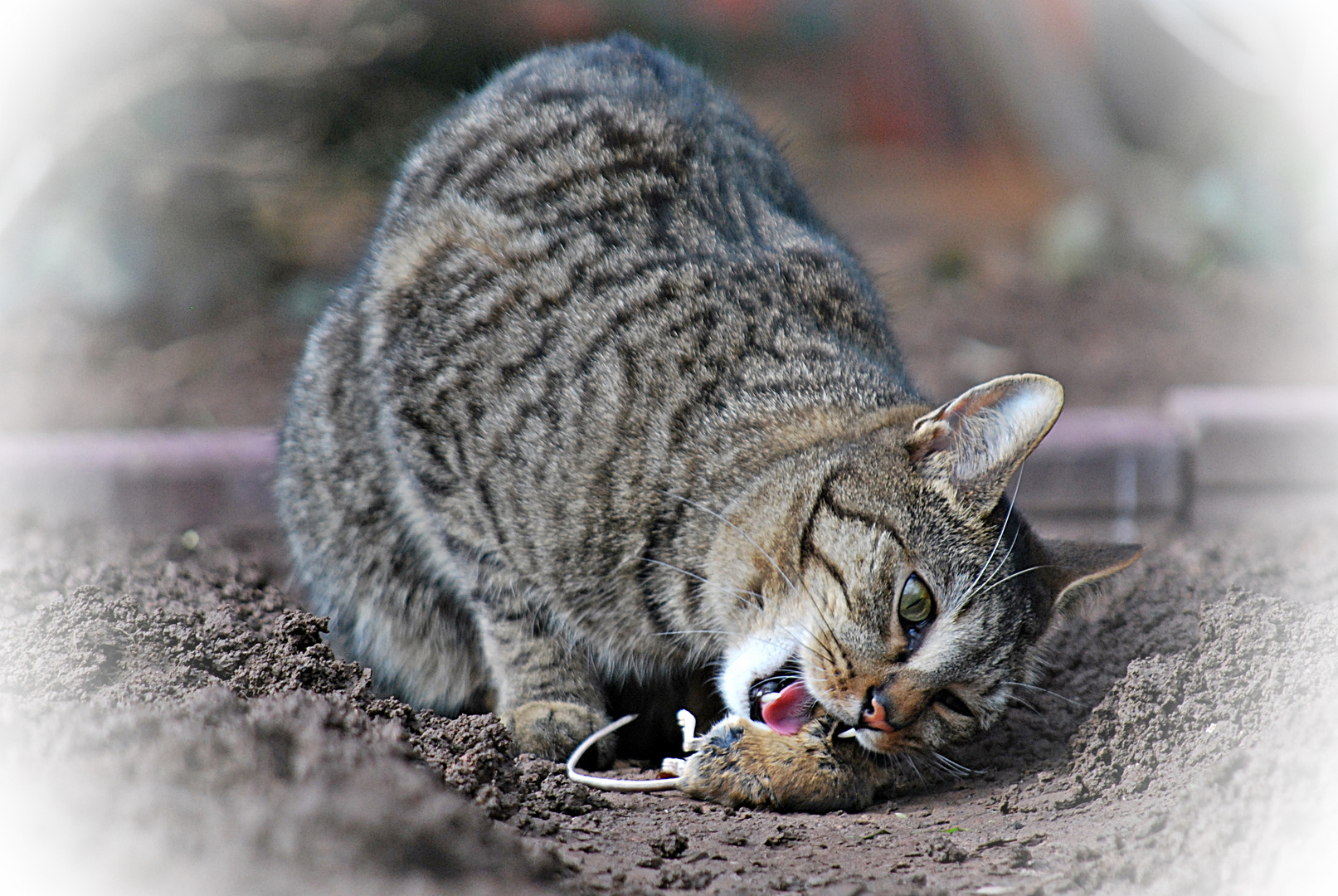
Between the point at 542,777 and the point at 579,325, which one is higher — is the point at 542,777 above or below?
below

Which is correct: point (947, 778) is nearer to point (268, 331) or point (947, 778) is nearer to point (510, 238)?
point (510, 238)

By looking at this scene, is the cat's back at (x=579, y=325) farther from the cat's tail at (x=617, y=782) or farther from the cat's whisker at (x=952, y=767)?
the cat's whisker at (x=952, y=767)

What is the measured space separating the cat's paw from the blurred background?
113 inches

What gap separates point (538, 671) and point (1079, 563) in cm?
129

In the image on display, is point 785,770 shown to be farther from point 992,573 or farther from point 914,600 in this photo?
point 992,573

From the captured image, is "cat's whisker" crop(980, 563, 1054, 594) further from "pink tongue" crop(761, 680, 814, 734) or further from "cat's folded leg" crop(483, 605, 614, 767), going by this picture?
"cat's folded leg" crop(483, 605, 614, 767)

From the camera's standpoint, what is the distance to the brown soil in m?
1.27

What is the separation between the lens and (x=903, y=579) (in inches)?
83.2

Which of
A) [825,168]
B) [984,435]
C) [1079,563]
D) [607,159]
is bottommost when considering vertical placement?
[1079,563]

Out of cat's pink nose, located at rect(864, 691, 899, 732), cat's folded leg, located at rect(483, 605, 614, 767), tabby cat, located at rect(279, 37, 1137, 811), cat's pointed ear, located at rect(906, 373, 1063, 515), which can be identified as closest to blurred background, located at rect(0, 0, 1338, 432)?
tabby cat, located at rect(279, 37, 1137, 811)

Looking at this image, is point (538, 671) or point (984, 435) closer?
point (984, 435)

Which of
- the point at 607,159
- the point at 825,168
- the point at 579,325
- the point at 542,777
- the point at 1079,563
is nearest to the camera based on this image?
the point at 542,777

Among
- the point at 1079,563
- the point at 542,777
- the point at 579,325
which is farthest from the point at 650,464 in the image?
the point at 1079,563

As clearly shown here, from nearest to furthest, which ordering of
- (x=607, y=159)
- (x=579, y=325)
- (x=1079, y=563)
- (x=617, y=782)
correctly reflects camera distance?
(x=617, y=782) → (x=1079, y=563) → (x=579, y=325) → (x=607, y=159)
